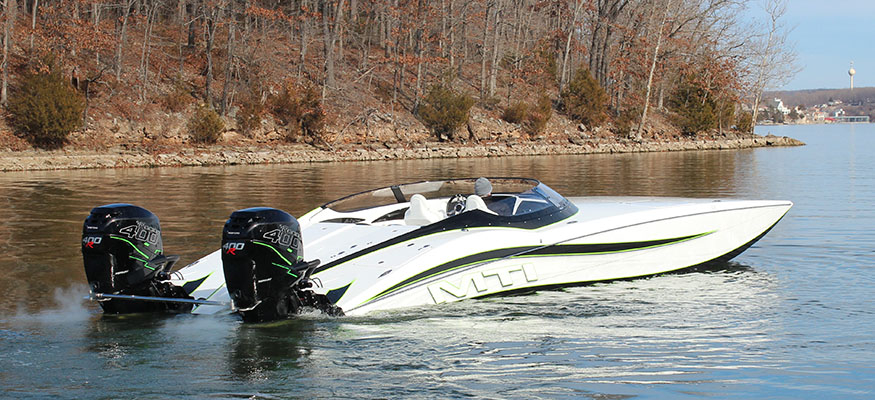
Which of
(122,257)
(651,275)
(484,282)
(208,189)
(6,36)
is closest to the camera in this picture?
(122,257)

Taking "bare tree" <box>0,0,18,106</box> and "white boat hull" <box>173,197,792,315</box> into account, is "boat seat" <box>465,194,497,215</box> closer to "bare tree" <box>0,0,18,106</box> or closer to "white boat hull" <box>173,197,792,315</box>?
"white boat hull" <box>173,197,792,315</box>

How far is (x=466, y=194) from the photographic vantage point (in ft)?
30.2

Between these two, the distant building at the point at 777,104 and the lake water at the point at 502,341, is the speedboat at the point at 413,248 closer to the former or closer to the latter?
the lake water at the point at 502,341

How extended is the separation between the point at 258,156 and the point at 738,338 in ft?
94.4

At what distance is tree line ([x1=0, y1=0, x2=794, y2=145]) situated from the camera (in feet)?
111

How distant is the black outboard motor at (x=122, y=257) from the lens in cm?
695

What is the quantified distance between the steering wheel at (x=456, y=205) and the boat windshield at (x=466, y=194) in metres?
0.16

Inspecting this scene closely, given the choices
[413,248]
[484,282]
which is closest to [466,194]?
[484,282]

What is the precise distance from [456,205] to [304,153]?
1067 inches

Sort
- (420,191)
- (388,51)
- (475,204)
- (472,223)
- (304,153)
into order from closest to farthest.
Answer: (472,223) < (475,204) < (420,191) < (304,153) < (388,51)

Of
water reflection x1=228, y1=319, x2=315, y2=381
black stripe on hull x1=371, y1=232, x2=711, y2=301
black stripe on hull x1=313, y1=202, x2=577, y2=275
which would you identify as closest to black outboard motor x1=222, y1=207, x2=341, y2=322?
water reflection x1=228, y1=319, x2=315, y2=381

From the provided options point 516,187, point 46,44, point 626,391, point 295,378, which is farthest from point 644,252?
point 46,44

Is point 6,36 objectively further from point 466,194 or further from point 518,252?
point 518,252

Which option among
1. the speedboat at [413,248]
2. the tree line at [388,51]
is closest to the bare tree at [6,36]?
the tree line at [388,51]
